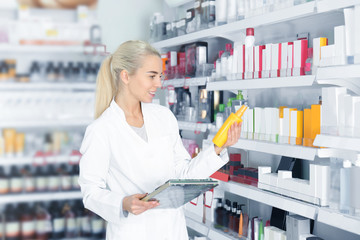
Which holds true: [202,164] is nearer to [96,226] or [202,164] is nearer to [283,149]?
[283,149]

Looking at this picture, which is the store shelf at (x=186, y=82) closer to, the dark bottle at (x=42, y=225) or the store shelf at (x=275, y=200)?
the store shelf at (x=275, y=200)

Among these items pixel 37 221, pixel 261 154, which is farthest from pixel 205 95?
pixel 37 221

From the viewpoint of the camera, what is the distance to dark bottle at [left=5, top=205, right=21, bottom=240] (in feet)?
13.4

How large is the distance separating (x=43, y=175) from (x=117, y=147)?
7.60 feet

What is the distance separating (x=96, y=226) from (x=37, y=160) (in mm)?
891

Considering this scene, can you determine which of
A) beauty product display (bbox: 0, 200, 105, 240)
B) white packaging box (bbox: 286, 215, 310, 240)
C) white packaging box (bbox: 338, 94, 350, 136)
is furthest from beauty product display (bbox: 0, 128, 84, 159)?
white packaging box (bbox: 338, 94, 350, 136)

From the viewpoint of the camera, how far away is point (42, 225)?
415 cm

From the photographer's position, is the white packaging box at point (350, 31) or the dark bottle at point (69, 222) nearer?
the white packaging box at point (350, 31)

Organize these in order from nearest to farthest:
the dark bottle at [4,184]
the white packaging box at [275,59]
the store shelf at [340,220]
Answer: the store shelf at [340,220], the white packaging box at [275,59], the dark bottle at [4,184]

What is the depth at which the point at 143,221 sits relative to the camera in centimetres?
211

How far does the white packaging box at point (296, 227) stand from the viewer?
7.52ft

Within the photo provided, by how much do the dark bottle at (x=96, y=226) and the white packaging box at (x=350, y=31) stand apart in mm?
3086

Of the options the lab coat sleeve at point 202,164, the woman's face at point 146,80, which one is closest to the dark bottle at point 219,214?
the lab coat sleeve at point 202,164

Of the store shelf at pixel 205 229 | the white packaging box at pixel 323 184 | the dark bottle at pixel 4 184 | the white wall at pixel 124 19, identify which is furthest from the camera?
the white wall at pixel 124 19
